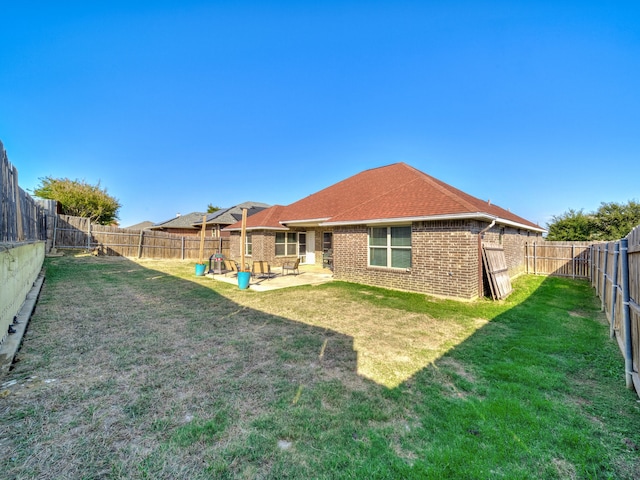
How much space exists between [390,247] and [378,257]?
664mm

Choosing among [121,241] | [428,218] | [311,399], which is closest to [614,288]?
[428,218]

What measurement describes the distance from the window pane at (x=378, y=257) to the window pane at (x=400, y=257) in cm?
33

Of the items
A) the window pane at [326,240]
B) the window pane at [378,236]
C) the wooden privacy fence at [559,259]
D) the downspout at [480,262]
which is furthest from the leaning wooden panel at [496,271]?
the window pane at [326,240]

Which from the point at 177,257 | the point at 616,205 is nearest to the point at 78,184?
the point at 177,257

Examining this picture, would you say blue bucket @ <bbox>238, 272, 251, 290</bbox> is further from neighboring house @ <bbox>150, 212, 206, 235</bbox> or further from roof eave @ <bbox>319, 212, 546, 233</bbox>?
neighboring house @ <bbox>150, 212, 206, 235</bbox>

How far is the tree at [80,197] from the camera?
25359mm

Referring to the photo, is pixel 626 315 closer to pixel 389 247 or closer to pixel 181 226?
pixel 389 247

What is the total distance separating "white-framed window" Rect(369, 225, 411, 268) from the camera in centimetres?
967

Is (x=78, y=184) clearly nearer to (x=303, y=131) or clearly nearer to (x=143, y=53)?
(x=143, y=53)

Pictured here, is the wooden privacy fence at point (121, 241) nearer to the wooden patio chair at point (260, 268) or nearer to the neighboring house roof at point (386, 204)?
the neighboring house roof at point (386, 204)

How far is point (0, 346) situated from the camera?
12.4 ft

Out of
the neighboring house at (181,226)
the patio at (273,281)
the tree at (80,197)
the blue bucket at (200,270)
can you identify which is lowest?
the patio at (273,281)

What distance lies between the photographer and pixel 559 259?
14383 millimetres

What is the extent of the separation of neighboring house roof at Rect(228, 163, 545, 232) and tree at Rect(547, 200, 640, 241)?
1336 cm
